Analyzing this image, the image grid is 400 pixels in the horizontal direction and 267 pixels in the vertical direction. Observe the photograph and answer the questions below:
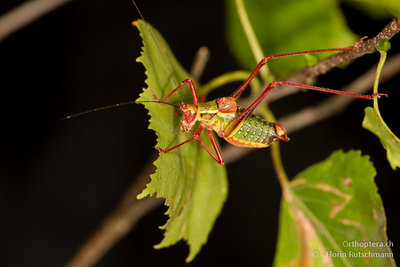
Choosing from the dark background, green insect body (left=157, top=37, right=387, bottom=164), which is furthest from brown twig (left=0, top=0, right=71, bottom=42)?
the dark background

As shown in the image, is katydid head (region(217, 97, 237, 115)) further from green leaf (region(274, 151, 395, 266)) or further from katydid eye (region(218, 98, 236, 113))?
green leaf (region(274, 151, 395, 266))

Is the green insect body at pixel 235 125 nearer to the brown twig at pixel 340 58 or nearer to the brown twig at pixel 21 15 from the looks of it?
the brown twig at pixel 340 58

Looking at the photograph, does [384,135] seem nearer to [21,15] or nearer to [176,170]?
[176,170]

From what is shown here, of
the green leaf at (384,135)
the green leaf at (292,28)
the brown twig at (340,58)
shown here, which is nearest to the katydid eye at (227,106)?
the brown twig at (340,58)

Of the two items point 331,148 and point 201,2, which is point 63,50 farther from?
point 331,148

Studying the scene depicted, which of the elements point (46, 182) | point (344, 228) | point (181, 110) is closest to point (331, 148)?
point (344, 228)

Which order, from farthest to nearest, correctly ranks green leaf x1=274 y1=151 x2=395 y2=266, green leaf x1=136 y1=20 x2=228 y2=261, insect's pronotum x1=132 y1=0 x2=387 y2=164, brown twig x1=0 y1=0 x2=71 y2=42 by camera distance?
brown twig x1=0 y1=0 x2=71 y2=42 → insect's pronotum x1=132 y1=0 x2=387 y2=164 → green leaf x1=274 y1=151 x2=395 y2=266 → green leaf x1=136 y1=20 x2=228 y2=261
